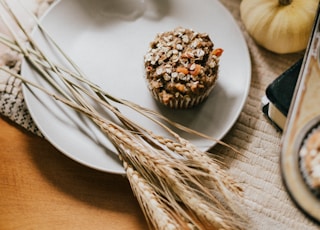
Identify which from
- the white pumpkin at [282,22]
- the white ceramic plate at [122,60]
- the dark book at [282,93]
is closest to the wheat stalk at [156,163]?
the white ceramic plate at [122,60]

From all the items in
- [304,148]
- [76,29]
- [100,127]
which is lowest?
[304,148]

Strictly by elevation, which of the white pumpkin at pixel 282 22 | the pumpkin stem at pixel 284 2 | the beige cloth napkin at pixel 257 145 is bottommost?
the beige cloth napkin at pixel 257 145

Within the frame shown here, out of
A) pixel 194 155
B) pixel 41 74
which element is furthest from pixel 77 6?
pixel 194 155

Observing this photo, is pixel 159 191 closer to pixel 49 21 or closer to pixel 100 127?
pixel 100 127

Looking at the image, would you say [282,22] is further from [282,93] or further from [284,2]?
[282,93]

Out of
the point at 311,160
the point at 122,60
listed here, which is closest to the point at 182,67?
the point at 122,60

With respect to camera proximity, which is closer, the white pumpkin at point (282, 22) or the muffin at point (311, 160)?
the muffin at point (311, 160)

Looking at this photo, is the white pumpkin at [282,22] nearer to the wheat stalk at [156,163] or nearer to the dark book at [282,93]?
the dark book at [282,93]
